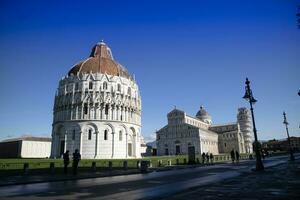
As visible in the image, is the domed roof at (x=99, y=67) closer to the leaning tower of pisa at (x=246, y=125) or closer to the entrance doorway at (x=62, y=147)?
the entrance doorway at (x=62, y=147)

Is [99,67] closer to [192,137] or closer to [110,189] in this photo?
[192,137]

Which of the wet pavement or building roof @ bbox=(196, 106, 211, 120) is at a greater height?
building roof @ bbox=(196, 106, 211, 120)

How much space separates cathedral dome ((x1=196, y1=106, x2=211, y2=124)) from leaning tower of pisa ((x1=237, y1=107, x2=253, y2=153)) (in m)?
17.8

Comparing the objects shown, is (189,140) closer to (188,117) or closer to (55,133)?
(188,117)

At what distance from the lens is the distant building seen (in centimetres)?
8556

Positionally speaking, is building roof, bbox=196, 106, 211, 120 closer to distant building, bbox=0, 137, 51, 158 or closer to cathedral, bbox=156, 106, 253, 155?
cathedral, bbox=156, 106, 253, 155

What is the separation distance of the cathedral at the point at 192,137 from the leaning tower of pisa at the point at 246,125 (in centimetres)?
396

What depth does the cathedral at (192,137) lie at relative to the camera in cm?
9874

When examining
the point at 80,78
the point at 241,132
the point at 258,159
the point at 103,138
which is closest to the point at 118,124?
the point at 103,138

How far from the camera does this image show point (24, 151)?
85375 millimetres

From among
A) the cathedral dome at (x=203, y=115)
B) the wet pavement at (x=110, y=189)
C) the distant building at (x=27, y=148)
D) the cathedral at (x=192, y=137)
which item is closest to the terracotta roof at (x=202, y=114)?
the cathedral dome at (x=203, y=115)

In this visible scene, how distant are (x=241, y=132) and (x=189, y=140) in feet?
158

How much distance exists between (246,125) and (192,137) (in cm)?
5262

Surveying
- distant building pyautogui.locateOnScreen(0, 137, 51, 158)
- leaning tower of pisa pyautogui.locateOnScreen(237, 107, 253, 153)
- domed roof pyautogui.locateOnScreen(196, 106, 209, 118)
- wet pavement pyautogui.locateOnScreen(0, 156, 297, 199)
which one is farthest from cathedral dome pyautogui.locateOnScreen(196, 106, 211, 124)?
wet pavement pyautogui.locateOnScreen(0, 156, 297, 199)
